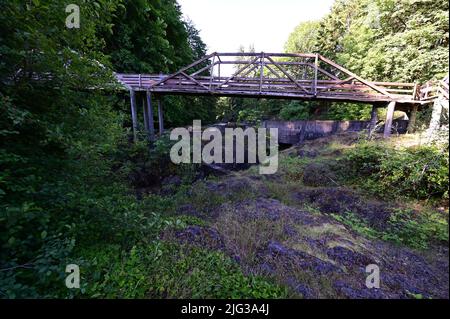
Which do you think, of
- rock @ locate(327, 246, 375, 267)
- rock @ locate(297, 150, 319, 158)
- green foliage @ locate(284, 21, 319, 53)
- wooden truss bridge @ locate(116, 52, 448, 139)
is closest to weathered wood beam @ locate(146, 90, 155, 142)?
wooden truss bridge @ locate(116, 52, 448, 139)

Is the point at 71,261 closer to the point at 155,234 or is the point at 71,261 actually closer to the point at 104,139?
the point at 155,234

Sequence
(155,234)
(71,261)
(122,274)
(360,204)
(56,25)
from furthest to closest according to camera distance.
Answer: (360,204)
(155,234)
(56,25)
(122,274)
(71,261)

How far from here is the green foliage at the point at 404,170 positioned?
3.11m

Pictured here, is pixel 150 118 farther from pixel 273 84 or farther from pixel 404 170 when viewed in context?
pixel 404 170

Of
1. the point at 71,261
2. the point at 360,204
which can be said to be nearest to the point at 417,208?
the point at 360,204

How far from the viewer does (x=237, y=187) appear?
5.84m

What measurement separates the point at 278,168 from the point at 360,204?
3122mm

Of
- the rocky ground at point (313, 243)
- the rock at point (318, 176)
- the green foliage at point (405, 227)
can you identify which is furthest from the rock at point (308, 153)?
the green foliage at point (405, 227)

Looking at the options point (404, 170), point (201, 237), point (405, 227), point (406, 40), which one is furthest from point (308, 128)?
point (201, 237)

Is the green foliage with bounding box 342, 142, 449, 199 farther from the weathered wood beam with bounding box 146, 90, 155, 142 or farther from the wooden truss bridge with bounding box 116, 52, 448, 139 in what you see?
the weathered wood beam with bounding box 146, 90, 155, 142

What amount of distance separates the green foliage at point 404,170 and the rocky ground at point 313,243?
0.48 meters

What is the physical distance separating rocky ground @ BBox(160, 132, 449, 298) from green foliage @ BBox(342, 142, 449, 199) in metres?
0.48

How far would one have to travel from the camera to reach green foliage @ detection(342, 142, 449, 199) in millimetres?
3107

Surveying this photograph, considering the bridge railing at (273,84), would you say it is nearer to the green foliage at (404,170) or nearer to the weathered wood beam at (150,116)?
the weathered wood beam at (150,116)
